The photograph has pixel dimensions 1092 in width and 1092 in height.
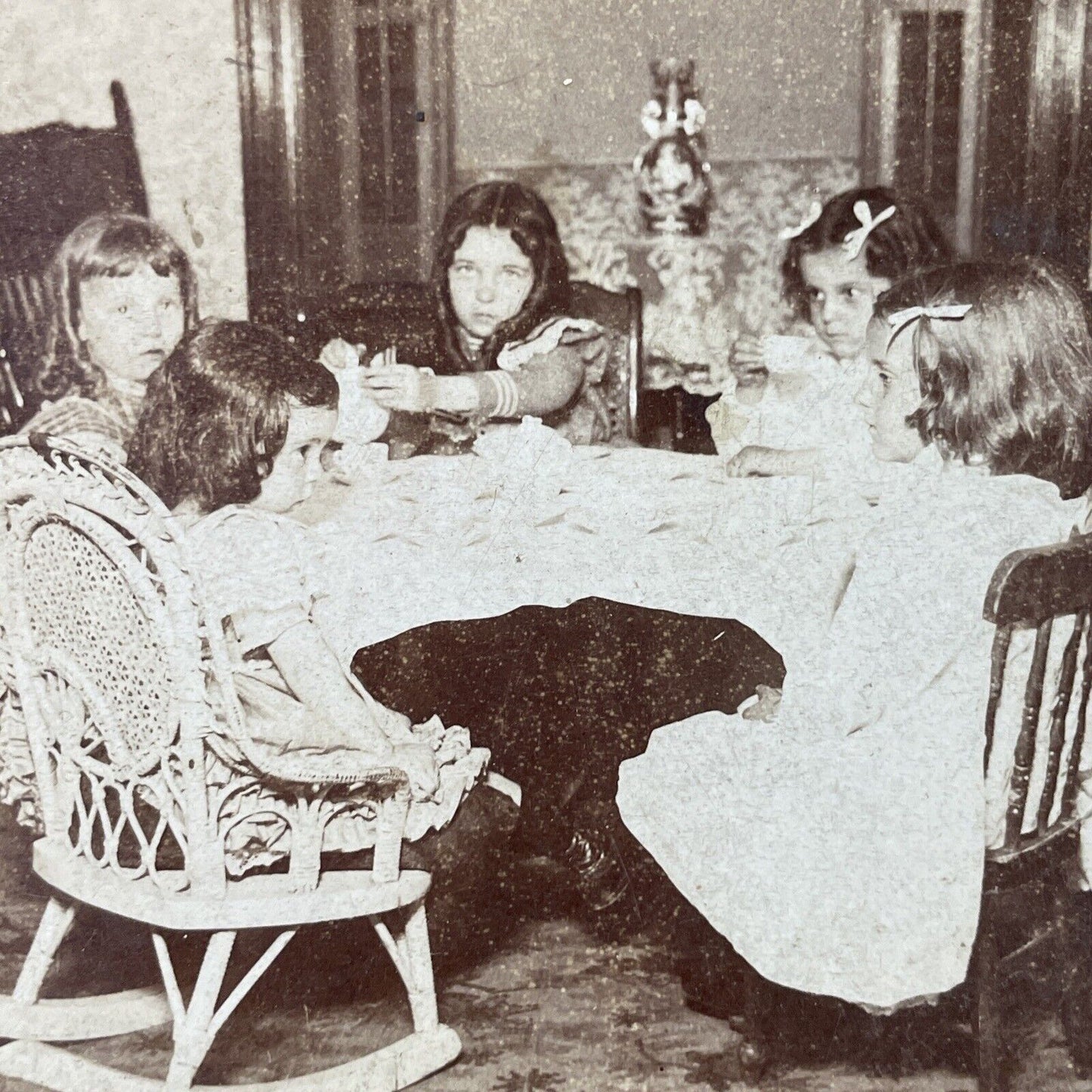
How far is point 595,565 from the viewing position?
2.08 meters

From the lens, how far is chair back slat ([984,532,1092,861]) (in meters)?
1.92

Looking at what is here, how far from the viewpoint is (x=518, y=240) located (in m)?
2.11

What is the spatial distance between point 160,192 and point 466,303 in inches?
22.8

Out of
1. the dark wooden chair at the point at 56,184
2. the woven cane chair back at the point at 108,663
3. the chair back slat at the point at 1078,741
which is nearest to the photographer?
the woven cane chair back at the point at 108,663

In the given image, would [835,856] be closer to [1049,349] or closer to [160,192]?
[1049,349]

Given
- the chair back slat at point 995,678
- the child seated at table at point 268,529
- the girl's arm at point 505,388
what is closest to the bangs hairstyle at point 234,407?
the child seated at table at point 268,529

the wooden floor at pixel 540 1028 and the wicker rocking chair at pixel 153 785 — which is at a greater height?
the wicker rocking chair at pixel 153 785

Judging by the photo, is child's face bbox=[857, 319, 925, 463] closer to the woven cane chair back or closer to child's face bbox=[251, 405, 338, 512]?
child's face bbox=[251, 405, 338, 512]

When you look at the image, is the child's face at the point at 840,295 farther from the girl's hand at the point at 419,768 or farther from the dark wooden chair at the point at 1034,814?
the girl's hand at the point at 419,768

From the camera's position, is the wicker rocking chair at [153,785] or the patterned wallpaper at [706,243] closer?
the wicker rocking chair at [153,785]

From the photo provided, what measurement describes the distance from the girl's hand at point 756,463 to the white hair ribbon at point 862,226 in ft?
1.19

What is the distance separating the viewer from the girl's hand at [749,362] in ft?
6.84

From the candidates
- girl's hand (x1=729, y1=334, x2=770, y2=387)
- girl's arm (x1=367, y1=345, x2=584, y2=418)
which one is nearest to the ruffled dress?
girl's arm (x1=367, y1=345, x2=584, y2=418)

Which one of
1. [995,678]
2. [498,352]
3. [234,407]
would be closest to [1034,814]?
[995,678]
